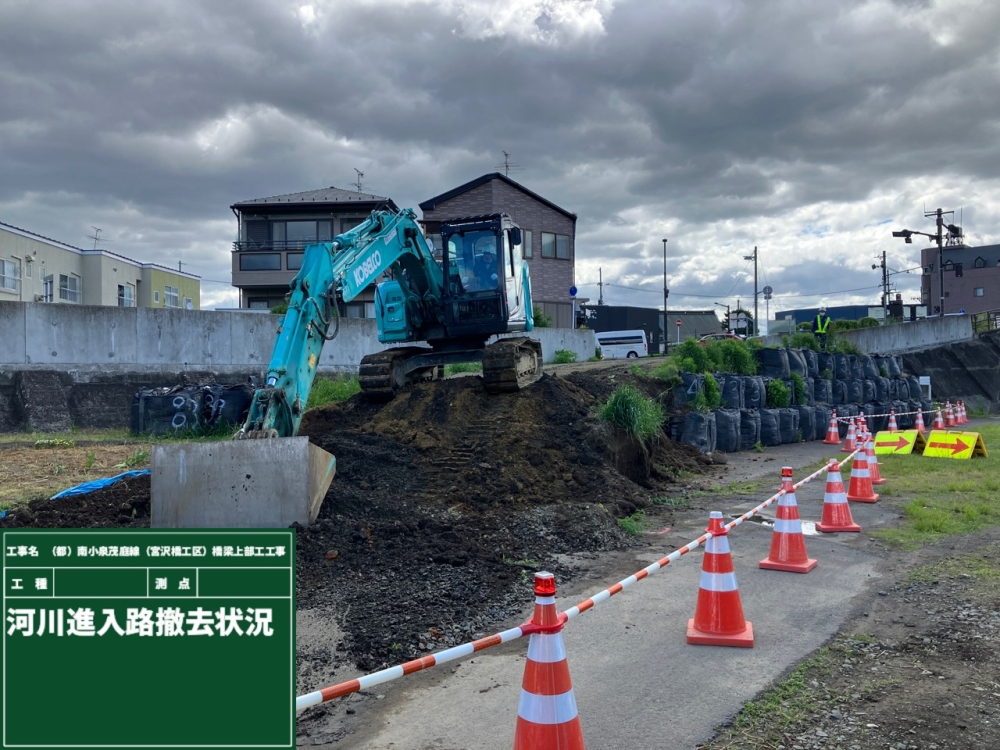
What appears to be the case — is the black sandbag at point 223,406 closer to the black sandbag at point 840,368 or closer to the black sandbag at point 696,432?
the black sandbag at point 696,432

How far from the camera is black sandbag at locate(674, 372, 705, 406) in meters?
17.2

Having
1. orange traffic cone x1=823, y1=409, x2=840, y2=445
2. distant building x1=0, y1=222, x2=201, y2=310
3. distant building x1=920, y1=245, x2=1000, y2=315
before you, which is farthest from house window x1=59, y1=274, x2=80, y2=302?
distant building x1=920, y1=245, x2=1000, y2=315

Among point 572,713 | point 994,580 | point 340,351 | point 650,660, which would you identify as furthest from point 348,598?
point 340,351

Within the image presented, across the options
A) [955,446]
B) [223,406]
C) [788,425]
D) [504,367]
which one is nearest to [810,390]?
[788,425]

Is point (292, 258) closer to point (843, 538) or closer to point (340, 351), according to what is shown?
point (340, 351)

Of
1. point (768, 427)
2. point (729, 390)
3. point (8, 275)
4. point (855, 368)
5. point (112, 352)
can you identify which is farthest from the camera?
point (8, 275)

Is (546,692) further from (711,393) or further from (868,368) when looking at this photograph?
(868,368)

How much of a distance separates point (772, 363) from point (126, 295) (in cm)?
3475

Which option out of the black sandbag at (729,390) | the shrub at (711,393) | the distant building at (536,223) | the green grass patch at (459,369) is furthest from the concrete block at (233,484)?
the distant building at (536,223)

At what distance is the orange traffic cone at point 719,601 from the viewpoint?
5.63 m

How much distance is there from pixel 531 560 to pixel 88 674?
541 centimetres

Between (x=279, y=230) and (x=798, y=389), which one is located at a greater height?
(x=279, y=230)

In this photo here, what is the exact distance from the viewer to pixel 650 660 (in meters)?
5.37

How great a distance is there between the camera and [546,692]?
3.49 m
